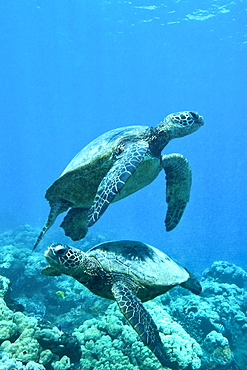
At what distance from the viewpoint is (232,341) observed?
Result: 7867 mm

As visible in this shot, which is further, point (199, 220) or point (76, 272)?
point (199, 220)

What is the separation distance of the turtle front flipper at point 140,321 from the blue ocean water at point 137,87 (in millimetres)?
20303

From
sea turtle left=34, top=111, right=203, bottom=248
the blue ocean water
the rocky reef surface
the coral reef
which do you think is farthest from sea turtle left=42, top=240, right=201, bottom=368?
the blue ocean water

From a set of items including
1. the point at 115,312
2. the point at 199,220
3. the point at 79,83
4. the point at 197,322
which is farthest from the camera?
the point at 199,220

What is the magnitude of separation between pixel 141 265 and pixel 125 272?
0.28 metres

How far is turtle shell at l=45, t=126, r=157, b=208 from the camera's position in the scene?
4.83m

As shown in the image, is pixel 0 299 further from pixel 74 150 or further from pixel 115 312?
pixel 74 150

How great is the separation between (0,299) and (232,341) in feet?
22.0

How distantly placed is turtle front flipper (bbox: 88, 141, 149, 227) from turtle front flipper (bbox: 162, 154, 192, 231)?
145 cm

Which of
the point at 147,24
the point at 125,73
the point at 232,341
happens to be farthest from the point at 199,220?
the point at 232,341

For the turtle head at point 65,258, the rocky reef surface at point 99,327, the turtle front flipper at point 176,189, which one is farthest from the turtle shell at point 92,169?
the rocky reef surface at point 99,327

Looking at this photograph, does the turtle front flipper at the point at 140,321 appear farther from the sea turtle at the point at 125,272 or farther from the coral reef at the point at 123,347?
the coral reef at the point at 123,347

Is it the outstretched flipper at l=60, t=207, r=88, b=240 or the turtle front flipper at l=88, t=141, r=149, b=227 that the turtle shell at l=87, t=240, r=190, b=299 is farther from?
the outstretched flipper at l=60, t=207, r=88, b=240

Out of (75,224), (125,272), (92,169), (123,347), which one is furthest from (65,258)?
(123,347)
